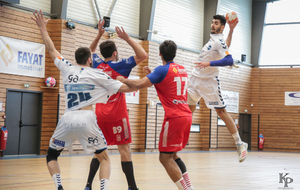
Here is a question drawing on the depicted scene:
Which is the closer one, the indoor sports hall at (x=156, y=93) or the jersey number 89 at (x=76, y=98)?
the jersey number 89 at (x=76, y=98)

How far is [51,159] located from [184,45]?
689 inches

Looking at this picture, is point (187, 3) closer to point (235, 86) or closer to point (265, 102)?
point (235, 86)

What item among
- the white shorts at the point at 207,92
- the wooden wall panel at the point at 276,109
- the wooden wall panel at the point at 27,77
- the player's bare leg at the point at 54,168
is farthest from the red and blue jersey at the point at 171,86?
the wooden wall panel at the point at 276,109

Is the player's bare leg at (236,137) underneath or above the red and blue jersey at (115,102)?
underneath

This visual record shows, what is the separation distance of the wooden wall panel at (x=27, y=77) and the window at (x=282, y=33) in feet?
52.1

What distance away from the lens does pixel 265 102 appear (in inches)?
1033

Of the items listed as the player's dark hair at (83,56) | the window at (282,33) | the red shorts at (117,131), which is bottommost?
the red shorts at (117,131)

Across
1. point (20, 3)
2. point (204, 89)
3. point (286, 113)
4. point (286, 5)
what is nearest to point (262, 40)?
point (286, 5)

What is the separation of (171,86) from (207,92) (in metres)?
2.04

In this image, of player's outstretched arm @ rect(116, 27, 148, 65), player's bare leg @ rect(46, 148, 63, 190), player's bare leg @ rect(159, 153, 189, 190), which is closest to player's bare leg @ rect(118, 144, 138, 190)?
player's bare leg @ rect(159, 153, 189, 190)

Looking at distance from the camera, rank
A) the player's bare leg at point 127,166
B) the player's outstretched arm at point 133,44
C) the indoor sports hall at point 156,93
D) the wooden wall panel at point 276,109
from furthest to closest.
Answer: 1. the wooden wall panel at point 276,109
2. the indoor sports hall at point 156,93
3. the player's bare leg at point 127,166
4. the player's outstretched arm at point 133,44

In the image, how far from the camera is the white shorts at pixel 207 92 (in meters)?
6.93

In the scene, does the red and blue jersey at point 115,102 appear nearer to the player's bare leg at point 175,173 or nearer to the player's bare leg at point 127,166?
the player's bare leg at point 127,166

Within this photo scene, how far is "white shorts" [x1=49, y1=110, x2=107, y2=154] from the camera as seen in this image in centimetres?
456
